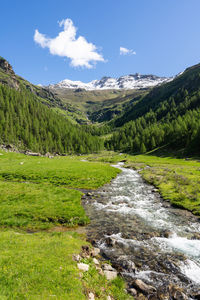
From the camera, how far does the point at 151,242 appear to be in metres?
15.7

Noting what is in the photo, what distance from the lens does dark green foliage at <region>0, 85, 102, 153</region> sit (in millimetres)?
126081

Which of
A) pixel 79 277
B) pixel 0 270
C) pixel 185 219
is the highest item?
pixel 0 270

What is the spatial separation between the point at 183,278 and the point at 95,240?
8254 millimetres

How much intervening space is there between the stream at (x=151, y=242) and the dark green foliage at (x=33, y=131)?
383 feet

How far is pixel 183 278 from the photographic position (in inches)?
446

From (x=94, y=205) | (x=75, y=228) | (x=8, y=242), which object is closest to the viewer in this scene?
(x=8, y=242)

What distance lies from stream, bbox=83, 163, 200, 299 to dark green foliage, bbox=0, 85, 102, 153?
11673cm

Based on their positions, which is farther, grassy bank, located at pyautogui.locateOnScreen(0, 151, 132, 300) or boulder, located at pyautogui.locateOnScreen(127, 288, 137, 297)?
boulder, located at pyautogui.locateOnScreen(127, 288, 137, 297)

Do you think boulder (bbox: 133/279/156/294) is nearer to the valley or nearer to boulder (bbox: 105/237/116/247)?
the valley

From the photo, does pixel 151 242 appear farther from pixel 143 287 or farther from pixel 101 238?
pixel 143 287

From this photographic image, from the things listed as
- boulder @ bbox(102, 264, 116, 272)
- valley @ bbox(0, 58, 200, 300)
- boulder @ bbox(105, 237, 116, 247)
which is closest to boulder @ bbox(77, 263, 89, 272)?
valley @ bbox(0, 58, 200, 300)

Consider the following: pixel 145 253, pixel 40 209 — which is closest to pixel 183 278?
pixel 145 253

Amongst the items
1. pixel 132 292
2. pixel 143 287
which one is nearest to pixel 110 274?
pixel 132 292

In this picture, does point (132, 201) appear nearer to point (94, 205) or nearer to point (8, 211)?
point (94, 205)
